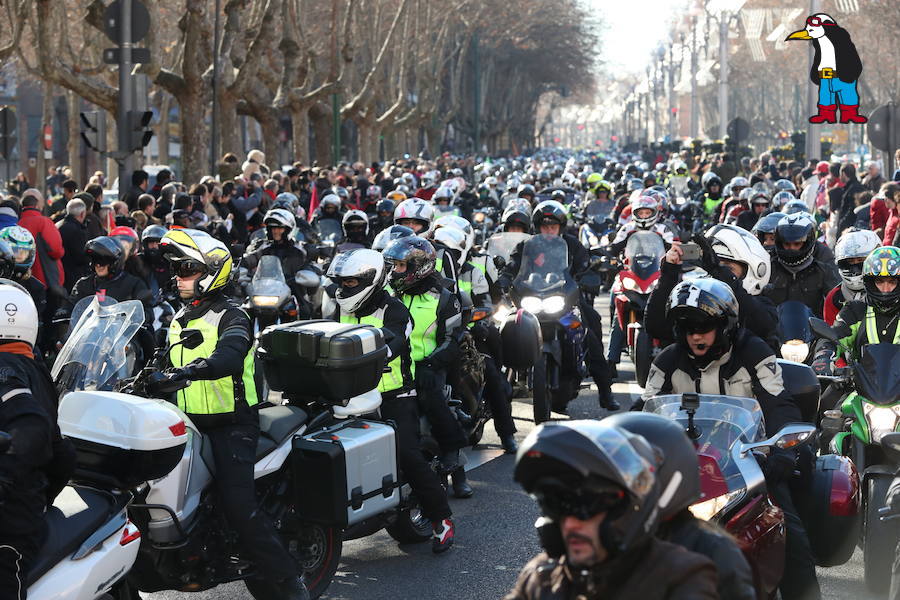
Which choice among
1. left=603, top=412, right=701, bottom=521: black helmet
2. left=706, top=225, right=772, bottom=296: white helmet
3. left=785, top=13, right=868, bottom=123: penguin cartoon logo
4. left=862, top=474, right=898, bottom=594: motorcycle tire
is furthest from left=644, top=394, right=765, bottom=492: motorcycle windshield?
left=785, top=13, right=868, bottom=123: penguin cartoon logo

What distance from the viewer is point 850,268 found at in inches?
372

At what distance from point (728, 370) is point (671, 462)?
91.4 inches

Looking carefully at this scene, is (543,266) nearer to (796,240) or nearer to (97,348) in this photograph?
(796,240)

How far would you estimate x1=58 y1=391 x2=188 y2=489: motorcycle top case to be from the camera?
5.32m

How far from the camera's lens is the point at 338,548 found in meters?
6.84

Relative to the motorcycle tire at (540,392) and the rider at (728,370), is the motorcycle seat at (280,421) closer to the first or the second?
the rider at (728,370)

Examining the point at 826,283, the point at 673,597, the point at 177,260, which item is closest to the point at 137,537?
the point at 177,260

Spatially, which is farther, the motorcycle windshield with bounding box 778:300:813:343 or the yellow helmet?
the motorcycle windshield with bounding box 778:300:813:343

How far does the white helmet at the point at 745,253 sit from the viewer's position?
7938mm

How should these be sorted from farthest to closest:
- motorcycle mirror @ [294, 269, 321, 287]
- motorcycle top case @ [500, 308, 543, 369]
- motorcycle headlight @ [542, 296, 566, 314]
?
motorcycle mirror @ [294, 269, 321, 287] → motorcycle headlight @ [542, 296, 566, 314] → motorcycle top case @ [500, 308, 543, 369]

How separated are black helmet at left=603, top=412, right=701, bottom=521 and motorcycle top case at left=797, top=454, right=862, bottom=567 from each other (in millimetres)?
2189

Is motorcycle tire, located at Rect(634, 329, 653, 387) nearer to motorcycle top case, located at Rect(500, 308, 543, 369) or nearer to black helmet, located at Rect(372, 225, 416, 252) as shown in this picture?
motorcycle top case, located at Rect(500, 308, 543, 369)

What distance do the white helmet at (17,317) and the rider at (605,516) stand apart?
94.4 inches

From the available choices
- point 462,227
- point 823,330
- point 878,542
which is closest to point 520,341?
point 462,227
